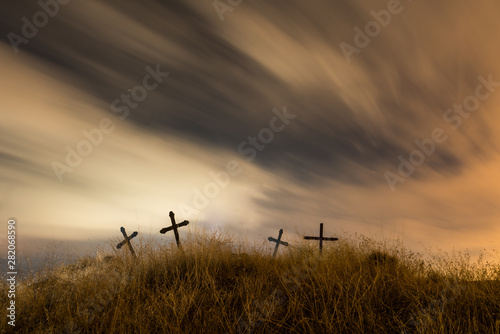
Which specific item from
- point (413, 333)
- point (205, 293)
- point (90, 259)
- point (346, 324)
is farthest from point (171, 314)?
point (90, 259)

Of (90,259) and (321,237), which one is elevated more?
(321,237)

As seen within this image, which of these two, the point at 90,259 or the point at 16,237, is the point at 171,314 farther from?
the point at 90,259

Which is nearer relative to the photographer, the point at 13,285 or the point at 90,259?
the point at 13,285

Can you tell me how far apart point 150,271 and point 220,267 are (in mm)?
1709

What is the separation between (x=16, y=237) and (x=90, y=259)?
1220 centimetres

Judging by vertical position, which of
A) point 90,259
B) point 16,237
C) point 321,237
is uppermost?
point 321,237

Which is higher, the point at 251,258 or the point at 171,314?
the point at 251,258

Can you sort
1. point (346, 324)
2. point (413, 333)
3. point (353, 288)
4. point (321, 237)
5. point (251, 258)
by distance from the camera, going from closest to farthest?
1. point (413, 333)
2. point (346, 324)
3. point (353, 288)
4. point (251, 258)
5. point (321, 237)

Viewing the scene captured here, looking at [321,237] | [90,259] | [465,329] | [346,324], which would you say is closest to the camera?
[465,329]

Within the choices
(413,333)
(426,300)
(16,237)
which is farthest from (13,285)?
(426,300)

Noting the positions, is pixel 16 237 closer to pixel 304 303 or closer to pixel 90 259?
pixel 304 303

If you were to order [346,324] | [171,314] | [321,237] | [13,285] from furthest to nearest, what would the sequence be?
[321,237] → [13,285] → [171,314] → [346,324]

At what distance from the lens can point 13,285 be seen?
19.2ft

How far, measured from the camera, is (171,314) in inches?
194
